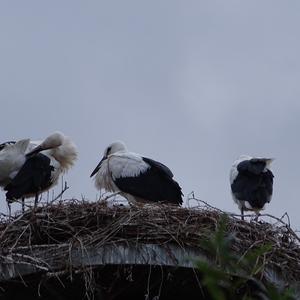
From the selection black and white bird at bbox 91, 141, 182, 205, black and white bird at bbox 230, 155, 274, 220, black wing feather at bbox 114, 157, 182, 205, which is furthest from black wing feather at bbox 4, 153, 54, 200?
black and white bird at bbox 230, 155, 274, 220

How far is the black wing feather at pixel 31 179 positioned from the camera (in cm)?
813

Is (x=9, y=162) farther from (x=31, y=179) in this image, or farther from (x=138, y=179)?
(x=138, y=179)

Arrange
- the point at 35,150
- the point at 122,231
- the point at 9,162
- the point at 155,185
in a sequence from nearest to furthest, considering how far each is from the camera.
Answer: the point at 122,231, the point at 155,185, the point at 9,162, the point at 35,150

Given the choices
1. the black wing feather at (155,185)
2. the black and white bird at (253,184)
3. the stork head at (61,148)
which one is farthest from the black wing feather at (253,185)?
the stork head at (61,148)

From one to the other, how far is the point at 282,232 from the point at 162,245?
1.09 metres

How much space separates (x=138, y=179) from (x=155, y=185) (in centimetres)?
22

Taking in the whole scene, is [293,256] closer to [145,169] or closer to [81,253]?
[81,253]

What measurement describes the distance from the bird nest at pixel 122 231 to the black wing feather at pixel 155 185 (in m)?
2.15

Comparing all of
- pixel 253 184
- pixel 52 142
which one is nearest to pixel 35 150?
pixel 52 142

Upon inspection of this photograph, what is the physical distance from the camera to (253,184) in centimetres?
848

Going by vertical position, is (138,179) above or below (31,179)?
above

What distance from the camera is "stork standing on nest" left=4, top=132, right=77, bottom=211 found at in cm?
818

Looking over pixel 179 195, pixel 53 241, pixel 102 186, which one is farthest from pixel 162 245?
pixel 102 186

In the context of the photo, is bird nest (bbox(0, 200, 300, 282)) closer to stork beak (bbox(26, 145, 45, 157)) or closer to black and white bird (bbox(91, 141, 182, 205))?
black and white bird (bbox(91, 141, 182, 205))
